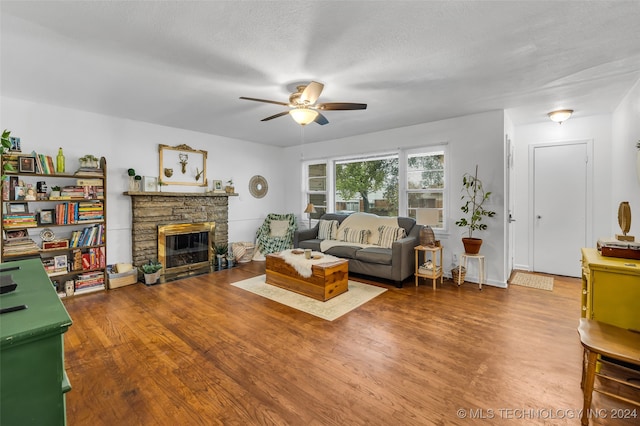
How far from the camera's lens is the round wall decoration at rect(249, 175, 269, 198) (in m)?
6.25

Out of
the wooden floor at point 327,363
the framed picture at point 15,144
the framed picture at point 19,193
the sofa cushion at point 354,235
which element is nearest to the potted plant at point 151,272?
the wooden floor at point 327,363

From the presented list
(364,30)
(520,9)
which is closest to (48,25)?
(364,30)

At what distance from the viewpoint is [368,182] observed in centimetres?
562

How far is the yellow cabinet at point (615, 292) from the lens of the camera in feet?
6.36

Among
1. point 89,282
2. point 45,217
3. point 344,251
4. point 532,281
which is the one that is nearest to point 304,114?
point 344,251

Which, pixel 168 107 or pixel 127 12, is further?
pixel 168 107

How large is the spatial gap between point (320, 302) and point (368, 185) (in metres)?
2.87

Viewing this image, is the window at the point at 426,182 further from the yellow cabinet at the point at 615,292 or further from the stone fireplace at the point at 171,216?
the stone fireplace at the point at 171,216

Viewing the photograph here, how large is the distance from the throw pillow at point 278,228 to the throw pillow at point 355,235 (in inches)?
58.2

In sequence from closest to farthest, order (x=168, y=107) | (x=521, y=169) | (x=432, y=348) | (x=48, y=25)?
(x=48, y=25) < (x=432, y=348) < (x=168, y=107) < (x=521, y=169)

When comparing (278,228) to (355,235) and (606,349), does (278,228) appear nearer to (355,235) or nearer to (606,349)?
(355,235)

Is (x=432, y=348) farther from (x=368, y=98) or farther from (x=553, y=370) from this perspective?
(x=368, y=98)

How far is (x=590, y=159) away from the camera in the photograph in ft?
14.1

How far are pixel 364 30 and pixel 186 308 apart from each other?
11.1 ft
